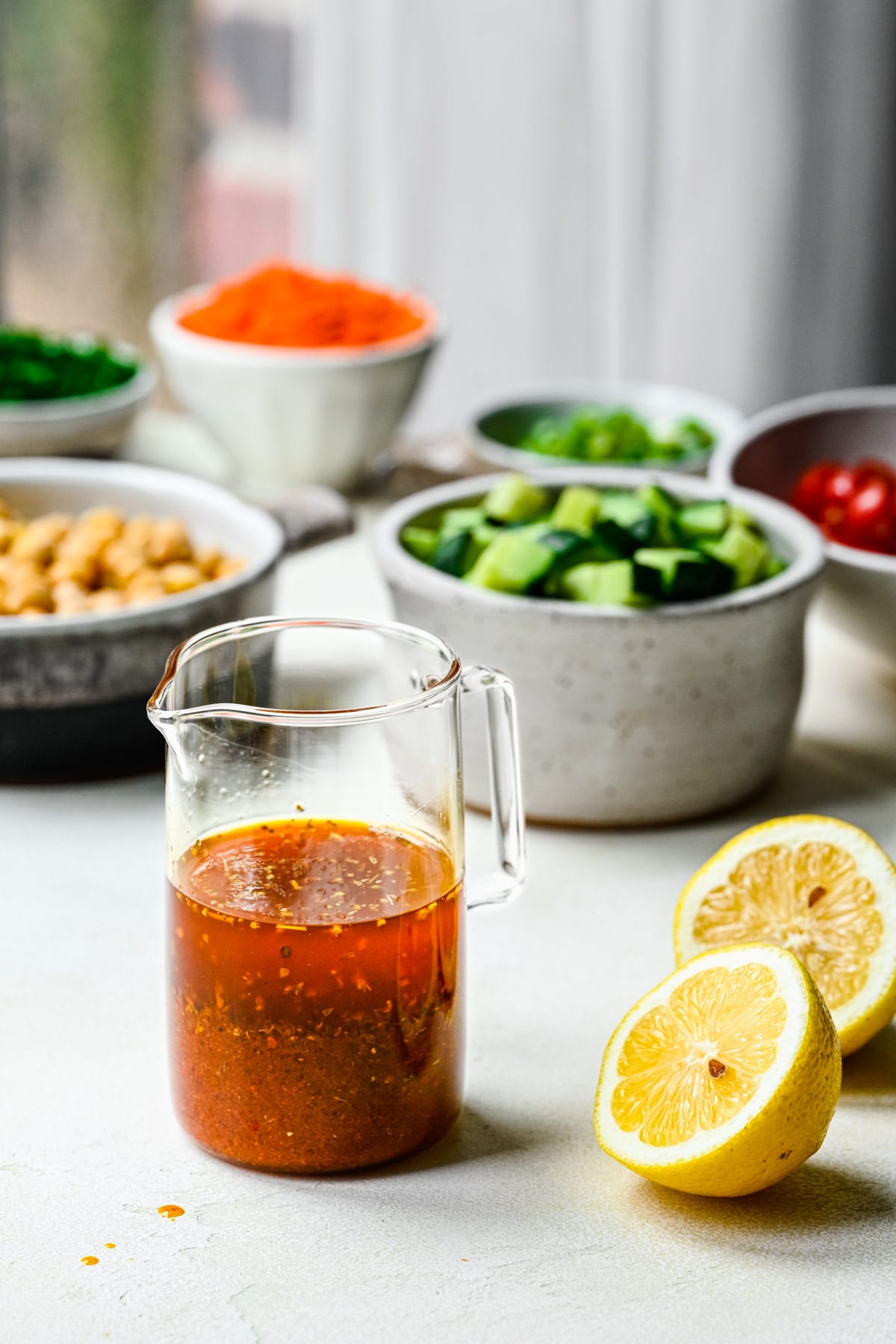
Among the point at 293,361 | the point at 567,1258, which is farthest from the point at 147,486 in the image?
the point at 567,1258

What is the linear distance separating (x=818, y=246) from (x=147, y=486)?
5.44 ft

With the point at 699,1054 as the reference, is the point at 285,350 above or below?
above

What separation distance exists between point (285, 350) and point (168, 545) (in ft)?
1.81

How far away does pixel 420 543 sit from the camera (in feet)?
3.89

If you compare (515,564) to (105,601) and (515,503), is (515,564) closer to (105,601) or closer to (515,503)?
(515,503)

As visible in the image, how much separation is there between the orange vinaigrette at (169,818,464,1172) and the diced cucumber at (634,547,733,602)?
0.38 metres

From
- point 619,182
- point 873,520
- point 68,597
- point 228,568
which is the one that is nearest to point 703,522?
point 873,520

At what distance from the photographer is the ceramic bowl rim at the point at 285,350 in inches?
67.3

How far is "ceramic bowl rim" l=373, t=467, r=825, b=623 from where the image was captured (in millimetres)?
1055

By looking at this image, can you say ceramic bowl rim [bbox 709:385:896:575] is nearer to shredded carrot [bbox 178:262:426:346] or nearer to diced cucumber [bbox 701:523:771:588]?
diced cucumber [bbox 701:523:771:588]

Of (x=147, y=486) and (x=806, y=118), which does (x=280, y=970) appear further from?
(x=806, y=118)

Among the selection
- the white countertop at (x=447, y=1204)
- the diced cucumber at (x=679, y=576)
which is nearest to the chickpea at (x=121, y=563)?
the white countertop at (x=447, y=1204)

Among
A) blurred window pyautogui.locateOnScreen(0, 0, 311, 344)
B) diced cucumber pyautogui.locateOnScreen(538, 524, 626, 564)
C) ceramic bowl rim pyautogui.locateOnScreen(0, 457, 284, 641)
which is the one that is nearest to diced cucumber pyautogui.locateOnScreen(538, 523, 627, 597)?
diced cucumber pyautogui.locateOnScreen(538, 524, 626, 564)

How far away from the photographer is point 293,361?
67.3 inches
